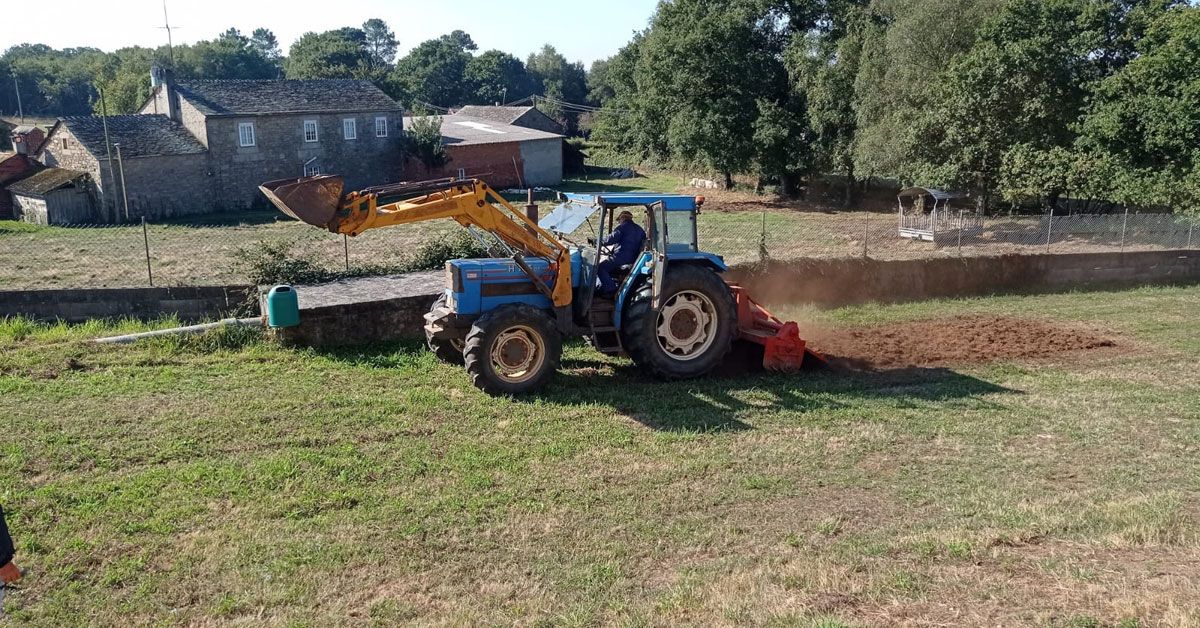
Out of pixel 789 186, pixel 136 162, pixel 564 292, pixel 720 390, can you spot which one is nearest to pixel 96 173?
pixel 136 162

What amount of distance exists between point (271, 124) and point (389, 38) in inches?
5668

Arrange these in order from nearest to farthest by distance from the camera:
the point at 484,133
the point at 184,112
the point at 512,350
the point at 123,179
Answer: the point at 512,350 < the point at 123,179 < the point at 184,112 < the point at 484,133

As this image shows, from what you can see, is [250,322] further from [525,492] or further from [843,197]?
[843,197]

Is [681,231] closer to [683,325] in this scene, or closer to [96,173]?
[683,325]

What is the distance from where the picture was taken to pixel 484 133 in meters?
48.3

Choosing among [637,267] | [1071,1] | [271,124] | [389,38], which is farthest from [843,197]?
[389,38]

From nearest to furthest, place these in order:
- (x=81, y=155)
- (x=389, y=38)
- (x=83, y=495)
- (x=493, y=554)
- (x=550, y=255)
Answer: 1. (x=493, y=554)
2. (x=83, y=495)
3. (x=550, y=255)
4. (x=81, y=155)
5. (x=389, y=38)

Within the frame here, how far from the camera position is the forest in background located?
24.8 metres

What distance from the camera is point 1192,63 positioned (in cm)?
2358

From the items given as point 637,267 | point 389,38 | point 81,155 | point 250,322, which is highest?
point 389,38

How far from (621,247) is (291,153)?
1259 inches

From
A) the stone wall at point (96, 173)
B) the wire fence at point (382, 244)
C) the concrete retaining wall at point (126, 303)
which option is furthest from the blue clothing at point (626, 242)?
the stone wall at point (96, 173)

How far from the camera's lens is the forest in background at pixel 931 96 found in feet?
81.5

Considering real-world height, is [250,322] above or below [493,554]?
above
